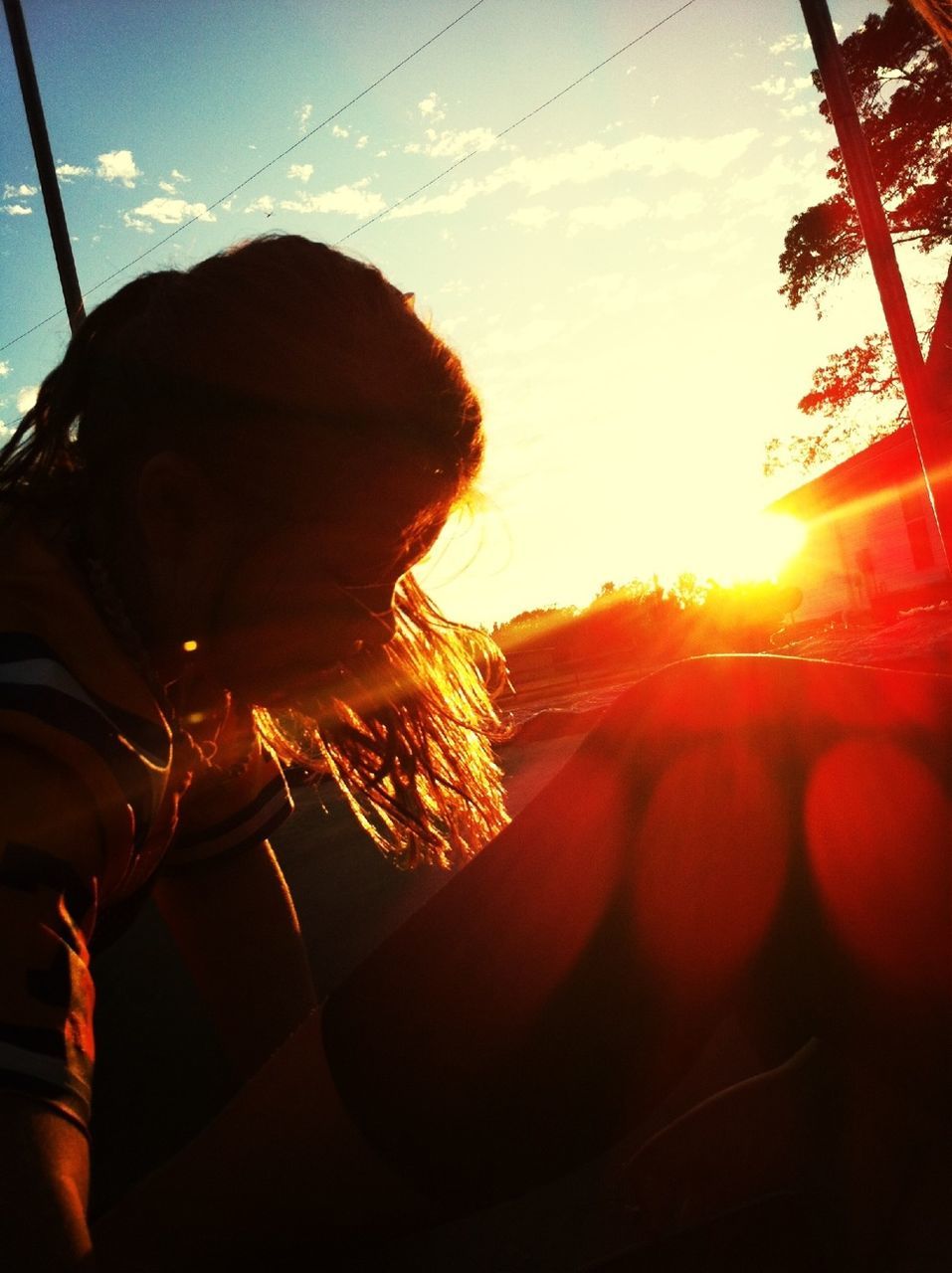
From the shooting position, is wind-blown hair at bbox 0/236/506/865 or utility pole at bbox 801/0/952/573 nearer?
wind-blown hair at bbox 0/236/506/865

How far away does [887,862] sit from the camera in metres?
0.82

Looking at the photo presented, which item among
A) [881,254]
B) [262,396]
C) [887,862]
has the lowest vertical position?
[887,862]

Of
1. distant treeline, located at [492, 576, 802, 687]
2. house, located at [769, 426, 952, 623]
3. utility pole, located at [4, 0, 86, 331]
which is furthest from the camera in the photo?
house, located at [769, 426, 952, 623]

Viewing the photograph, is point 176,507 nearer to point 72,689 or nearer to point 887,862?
point 72,689

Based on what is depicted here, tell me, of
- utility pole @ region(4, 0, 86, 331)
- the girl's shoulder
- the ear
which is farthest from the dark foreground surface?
utility pole @ region(4, 0, 86, 331)

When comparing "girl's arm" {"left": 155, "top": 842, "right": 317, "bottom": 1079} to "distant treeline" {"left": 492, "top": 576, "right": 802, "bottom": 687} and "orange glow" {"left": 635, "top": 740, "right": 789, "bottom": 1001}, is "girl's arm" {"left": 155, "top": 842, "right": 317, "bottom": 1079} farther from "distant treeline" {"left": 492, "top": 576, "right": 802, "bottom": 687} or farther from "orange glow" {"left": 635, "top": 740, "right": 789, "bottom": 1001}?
"distant treeline" {"left": 492, "top": 576, "right": 802, "bottom": 687}

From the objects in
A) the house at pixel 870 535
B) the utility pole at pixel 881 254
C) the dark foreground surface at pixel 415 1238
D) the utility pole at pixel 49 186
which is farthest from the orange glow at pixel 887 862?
the house at pixel 870 535

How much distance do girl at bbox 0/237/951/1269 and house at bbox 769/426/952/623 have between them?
51.5ft

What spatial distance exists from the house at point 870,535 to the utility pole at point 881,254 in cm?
838

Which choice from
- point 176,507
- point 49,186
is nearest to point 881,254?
point 49,186

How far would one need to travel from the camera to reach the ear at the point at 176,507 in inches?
39.9

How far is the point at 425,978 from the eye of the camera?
786 millimetres

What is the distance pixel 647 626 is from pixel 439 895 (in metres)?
19.1

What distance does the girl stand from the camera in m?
0.73
